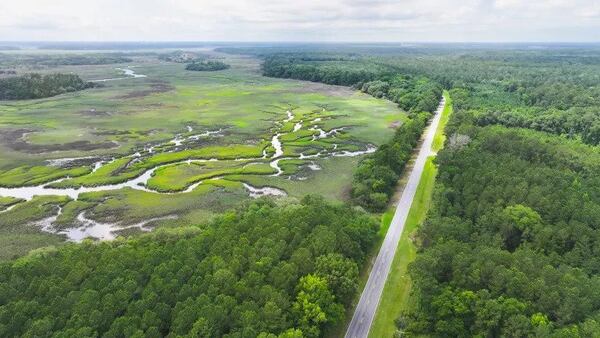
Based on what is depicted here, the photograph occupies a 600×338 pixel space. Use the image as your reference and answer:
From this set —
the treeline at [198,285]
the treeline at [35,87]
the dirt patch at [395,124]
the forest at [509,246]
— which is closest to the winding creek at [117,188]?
the treeline at [198,285]

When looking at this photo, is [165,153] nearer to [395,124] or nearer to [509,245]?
[395,124]

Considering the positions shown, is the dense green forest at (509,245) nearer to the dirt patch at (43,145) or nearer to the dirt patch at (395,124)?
the dirt patch at (395,124)

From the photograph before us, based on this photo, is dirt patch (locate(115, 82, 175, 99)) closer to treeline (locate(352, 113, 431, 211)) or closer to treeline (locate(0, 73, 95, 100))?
treeline (locate(0, 73, 95, 100))

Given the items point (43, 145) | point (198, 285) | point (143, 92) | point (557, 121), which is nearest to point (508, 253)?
point (198, 285)

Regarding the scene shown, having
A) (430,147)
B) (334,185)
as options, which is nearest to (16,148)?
(334,185)

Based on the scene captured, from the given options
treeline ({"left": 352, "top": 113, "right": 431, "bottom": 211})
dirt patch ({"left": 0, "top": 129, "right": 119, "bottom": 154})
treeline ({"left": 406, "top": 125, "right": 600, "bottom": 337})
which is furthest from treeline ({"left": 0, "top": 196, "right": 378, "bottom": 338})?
dirt patch ({"left": 0, "top": 129, "right": 119, "bottom": 154})

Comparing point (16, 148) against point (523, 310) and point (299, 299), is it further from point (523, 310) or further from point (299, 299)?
point (523, 310)
